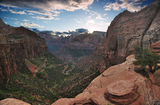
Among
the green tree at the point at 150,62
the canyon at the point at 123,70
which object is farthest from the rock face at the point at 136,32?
the green tree at the point at 150,62

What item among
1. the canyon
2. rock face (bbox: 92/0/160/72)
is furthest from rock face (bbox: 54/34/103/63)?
rock face (bbox: 92/0/160/72)

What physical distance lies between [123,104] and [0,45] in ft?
129

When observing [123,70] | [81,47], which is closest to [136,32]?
[123,70]

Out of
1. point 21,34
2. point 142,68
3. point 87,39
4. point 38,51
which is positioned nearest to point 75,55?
point 87,39

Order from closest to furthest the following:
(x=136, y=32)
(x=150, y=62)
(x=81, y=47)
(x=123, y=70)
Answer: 1. (x=150, y=62)
2. (x=123, y=70)
3. (x=136, y=32)
4. (x=81, y=47)

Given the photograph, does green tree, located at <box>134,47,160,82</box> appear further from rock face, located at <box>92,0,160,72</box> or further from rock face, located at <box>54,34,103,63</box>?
rock face, located at <box>54,34,103,63</box>

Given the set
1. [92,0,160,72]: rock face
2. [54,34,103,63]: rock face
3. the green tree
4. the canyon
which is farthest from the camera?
[54,34,103,63]: rock face

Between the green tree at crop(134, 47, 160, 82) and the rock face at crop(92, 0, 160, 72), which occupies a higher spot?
the rock face at crop(92, 0, 160, 72)

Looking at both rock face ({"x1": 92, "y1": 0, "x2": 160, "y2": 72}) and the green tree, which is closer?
the green tree

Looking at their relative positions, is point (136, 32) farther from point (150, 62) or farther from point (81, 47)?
point (81, 47)

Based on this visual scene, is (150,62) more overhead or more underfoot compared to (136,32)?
more underfoot

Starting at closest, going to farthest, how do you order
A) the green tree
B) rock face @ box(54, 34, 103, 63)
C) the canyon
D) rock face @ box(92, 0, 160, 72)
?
the canyon → the green tree → rock face @ box(92, 0, 160, 72) → rock face @ box(54, 34, 103, 63)

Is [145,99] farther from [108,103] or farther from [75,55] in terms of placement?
[75,55]

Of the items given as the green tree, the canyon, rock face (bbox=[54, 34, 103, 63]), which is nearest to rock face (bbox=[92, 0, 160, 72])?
the canyon
